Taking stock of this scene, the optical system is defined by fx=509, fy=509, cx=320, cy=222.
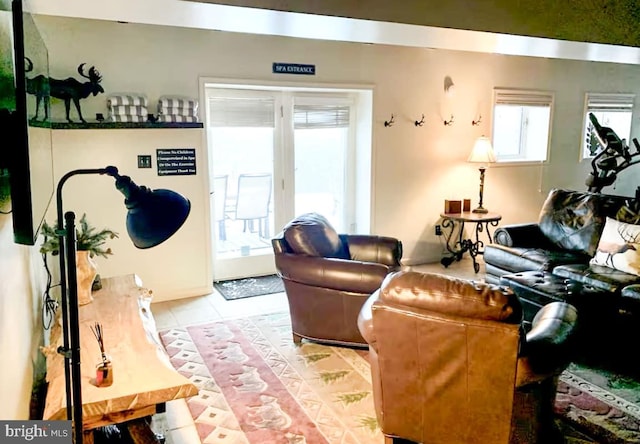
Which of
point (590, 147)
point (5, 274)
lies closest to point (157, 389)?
point (5, 274)

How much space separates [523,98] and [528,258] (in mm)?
2549

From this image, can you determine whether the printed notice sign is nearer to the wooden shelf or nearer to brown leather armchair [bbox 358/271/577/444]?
the wooden shelf

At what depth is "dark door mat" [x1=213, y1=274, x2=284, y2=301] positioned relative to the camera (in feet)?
15.8

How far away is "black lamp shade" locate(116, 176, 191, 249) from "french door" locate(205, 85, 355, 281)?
132 inches

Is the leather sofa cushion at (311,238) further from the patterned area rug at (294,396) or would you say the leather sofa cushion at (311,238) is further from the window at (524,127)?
the window at (524,127)

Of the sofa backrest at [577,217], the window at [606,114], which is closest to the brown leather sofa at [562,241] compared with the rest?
the sofa backrest at [577,217]

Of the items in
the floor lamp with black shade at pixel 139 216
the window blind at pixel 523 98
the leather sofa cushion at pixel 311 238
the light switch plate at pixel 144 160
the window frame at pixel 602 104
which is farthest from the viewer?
the window frame at pixel 602 104

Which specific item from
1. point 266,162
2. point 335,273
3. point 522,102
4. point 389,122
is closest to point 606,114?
point 522,102

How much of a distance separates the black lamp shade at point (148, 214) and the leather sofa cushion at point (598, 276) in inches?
129

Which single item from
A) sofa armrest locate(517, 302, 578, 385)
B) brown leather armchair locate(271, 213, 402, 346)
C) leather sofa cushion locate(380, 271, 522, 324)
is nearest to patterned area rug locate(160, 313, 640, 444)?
brown leather armchair locate(271, 213, 402, 346)

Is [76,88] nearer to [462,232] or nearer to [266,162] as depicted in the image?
[266,162]

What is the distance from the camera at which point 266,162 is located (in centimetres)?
525

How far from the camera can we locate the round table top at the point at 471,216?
5.41m

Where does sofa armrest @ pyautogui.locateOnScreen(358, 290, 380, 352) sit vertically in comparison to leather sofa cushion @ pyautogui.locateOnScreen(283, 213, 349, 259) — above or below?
below
